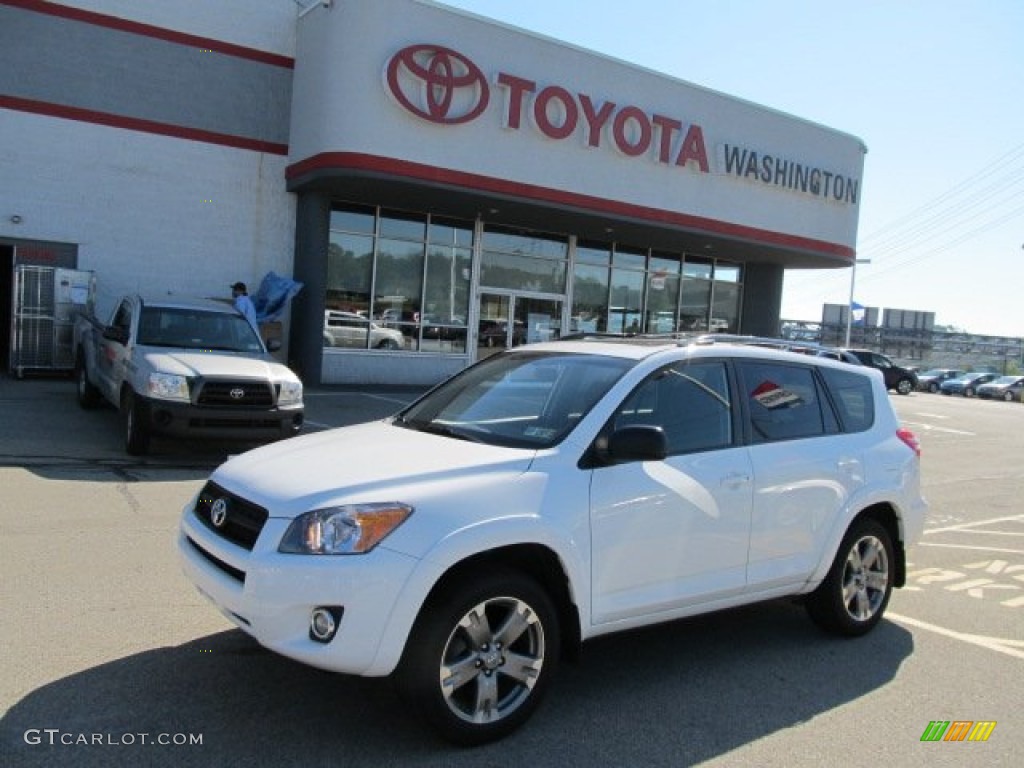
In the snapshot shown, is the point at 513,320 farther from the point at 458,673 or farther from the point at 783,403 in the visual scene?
the point at 458,673

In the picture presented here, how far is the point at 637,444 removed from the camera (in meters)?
3.79

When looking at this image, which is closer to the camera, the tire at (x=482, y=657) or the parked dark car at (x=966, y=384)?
Result: the tire at (x=482, y=657)

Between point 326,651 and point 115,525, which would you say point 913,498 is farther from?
point 115,525

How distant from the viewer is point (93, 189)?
16047mm

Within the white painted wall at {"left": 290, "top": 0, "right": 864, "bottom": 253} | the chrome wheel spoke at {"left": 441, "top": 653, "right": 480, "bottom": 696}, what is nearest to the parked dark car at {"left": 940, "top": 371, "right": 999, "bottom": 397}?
the white painted wall at {"left": 290, "top": 0, "right": 864, "bottom": 253}

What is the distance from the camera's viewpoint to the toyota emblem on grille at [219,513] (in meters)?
3.77

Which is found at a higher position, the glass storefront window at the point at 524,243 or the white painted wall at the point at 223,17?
the white painted wall at the point at 223,17

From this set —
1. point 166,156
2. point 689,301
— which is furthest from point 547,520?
point 689,301

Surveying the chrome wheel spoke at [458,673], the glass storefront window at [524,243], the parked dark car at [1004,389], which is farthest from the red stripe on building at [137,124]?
the parked dark car at [1004,389]

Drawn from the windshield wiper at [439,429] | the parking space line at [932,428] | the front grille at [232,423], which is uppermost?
the windshield wiper at [439,429]

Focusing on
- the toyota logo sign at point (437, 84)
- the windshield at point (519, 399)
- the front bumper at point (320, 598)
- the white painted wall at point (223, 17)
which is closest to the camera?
the front bumper at point (320, 598)

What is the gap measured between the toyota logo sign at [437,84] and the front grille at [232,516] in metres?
12.8

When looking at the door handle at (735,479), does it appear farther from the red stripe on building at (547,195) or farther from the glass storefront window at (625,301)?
the glass storefront window at (625,301)

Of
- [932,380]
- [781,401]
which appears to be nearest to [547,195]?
[781,401]
